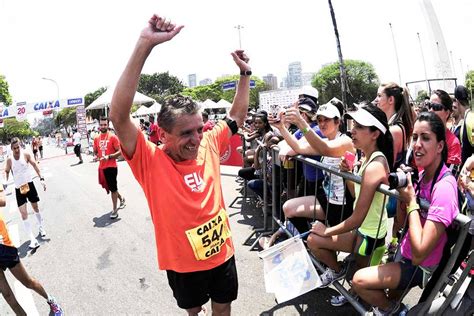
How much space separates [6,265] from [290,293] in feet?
8.86

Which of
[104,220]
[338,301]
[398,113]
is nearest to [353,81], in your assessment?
[104,220]

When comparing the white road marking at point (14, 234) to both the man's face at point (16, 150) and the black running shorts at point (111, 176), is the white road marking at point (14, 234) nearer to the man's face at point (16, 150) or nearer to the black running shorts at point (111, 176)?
the man's face at point (16, 150)

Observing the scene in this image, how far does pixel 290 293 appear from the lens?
2.81 metres

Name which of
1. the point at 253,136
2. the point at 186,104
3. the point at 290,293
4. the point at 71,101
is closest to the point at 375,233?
the point at 290,293

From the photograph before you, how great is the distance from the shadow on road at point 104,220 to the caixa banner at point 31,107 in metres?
23.3

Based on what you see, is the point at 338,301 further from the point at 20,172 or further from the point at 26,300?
the point at 20,172

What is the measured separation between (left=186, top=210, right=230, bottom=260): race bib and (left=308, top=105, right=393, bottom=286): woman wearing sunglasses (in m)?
0.98

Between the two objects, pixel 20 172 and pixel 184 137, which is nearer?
pixel 184 137

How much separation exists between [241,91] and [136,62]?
1.05m

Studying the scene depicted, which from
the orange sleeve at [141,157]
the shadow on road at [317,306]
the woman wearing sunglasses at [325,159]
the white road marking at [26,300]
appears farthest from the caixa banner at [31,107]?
the orange sleeve at [141,157]

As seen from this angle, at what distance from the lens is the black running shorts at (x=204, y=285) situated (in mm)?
2293

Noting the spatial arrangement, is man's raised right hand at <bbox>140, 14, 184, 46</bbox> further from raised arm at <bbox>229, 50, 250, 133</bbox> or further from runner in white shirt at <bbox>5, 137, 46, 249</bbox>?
runner in white shirt at <bbox>5, 137, 46, 249</bbox>

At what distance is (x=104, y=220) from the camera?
705cm

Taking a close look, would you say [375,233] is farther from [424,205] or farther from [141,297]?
[141,297]
